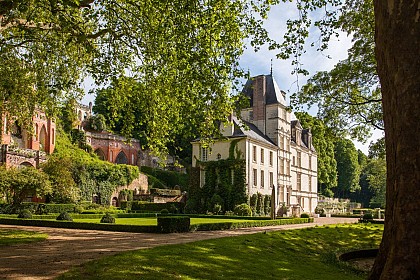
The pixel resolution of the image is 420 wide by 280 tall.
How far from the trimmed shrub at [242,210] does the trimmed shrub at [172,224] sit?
1534 centimetres

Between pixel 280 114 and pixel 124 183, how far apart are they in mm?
18278

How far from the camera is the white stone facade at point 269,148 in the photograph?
37.6 meters

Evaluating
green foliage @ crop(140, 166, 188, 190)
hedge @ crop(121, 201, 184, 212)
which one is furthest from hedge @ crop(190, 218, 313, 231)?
green foliage @ crop(140, 166, 188, 190)

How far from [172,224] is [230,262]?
8101 mm

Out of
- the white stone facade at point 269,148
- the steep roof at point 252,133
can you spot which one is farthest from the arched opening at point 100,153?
the steep roof at point 252,133

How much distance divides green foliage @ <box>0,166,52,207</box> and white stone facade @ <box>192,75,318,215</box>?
47.7ft

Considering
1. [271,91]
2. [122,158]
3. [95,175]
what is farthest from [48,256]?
[122,158]

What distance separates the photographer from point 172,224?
17.9 meters

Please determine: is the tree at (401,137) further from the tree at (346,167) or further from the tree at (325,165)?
the tree at (346,167)

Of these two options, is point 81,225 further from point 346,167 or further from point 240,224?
point 346,167

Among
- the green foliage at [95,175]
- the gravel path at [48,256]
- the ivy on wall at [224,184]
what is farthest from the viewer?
the green foliage at [95,175]

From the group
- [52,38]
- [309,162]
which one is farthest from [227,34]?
[309,162]

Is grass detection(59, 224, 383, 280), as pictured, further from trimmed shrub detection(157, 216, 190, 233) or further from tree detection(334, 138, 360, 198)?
tree detection(334, 138, 360, 198)

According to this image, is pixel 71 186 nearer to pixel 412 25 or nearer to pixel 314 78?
pixel 314 78
